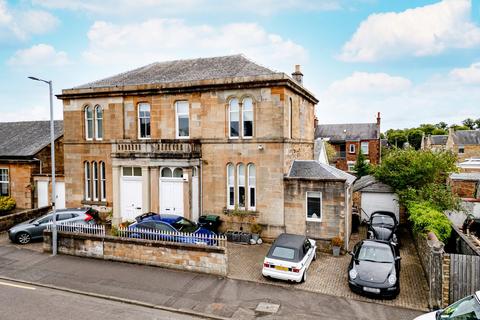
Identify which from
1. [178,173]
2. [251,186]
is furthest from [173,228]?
[251,186]

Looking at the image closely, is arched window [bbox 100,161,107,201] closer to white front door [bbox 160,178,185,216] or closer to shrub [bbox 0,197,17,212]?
white front door [bbox 160,178,185,216]

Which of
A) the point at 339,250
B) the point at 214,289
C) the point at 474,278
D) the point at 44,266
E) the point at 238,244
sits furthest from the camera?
the point at 238,244

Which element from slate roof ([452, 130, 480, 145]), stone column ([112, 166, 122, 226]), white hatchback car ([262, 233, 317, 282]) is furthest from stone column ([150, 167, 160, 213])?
slate roof ([452, 130, 480, 145])

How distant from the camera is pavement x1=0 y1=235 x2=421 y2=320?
1102cm

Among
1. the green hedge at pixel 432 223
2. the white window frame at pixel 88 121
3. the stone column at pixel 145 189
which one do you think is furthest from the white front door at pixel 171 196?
the green hedge at pixel 432 223

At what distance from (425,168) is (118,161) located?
1798cm

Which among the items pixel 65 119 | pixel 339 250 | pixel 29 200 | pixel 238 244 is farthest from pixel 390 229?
pixel 29 200

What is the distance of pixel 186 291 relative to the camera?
40.8 ft

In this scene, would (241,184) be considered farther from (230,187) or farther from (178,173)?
(178,173)

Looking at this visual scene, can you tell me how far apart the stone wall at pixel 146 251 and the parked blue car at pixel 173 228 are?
59 cm

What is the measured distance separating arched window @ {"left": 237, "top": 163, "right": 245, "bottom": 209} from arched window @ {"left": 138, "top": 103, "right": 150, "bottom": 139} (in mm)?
6304

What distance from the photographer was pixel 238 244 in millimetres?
17953

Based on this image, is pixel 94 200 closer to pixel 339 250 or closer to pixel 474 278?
pixel 339 250

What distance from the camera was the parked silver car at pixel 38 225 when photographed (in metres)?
17.7
